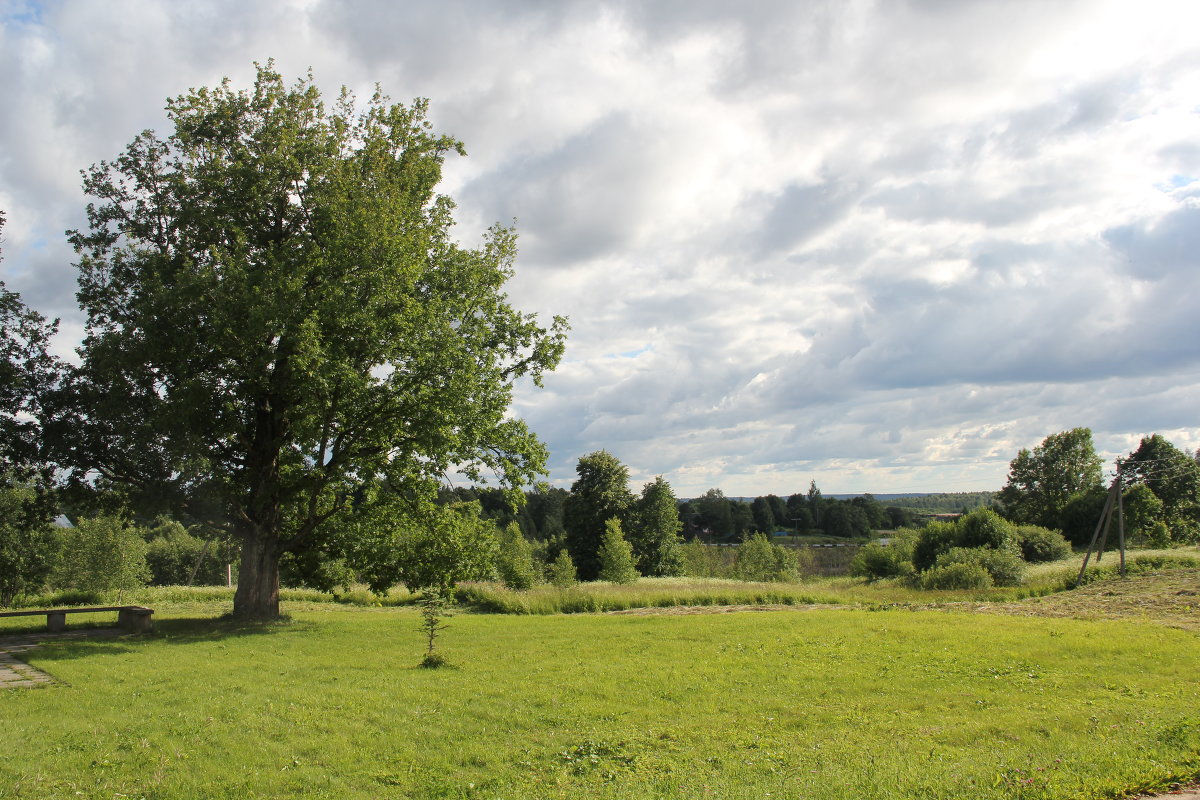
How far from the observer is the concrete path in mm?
12016

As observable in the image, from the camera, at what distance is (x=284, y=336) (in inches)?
720

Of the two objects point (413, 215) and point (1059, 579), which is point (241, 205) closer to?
point (413, 215)

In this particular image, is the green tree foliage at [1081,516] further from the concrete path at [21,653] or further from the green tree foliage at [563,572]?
the concrete path at [21,653]

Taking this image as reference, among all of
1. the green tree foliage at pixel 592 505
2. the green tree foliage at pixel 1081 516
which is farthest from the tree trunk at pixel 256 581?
the green tree foliage at pixel 1081 516

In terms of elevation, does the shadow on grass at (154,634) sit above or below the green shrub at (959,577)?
above

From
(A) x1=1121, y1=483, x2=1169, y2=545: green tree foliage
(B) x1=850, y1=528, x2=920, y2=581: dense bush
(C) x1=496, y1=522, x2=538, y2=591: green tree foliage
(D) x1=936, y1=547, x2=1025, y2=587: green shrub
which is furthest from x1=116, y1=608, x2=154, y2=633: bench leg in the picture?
(A) x1=1121, y1=483, x2=1169, y2=545: green tree foliage

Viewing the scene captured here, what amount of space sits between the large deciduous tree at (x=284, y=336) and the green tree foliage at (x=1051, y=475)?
221 feet

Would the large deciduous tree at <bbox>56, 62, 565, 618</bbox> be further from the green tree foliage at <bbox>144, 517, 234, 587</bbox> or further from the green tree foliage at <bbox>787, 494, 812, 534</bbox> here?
the green tree foliage at <bbox>787, 494, 812, 534</bbox>

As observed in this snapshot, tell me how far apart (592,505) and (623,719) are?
49673 millimetres

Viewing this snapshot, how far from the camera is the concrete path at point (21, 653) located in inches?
473

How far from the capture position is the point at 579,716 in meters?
9.91

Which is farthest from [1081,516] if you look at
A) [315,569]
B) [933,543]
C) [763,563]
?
[315,569]

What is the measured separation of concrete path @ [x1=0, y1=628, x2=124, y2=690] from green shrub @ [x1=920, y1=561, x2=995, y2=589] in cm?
3505

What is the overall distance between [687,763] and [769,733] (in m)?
1.68
